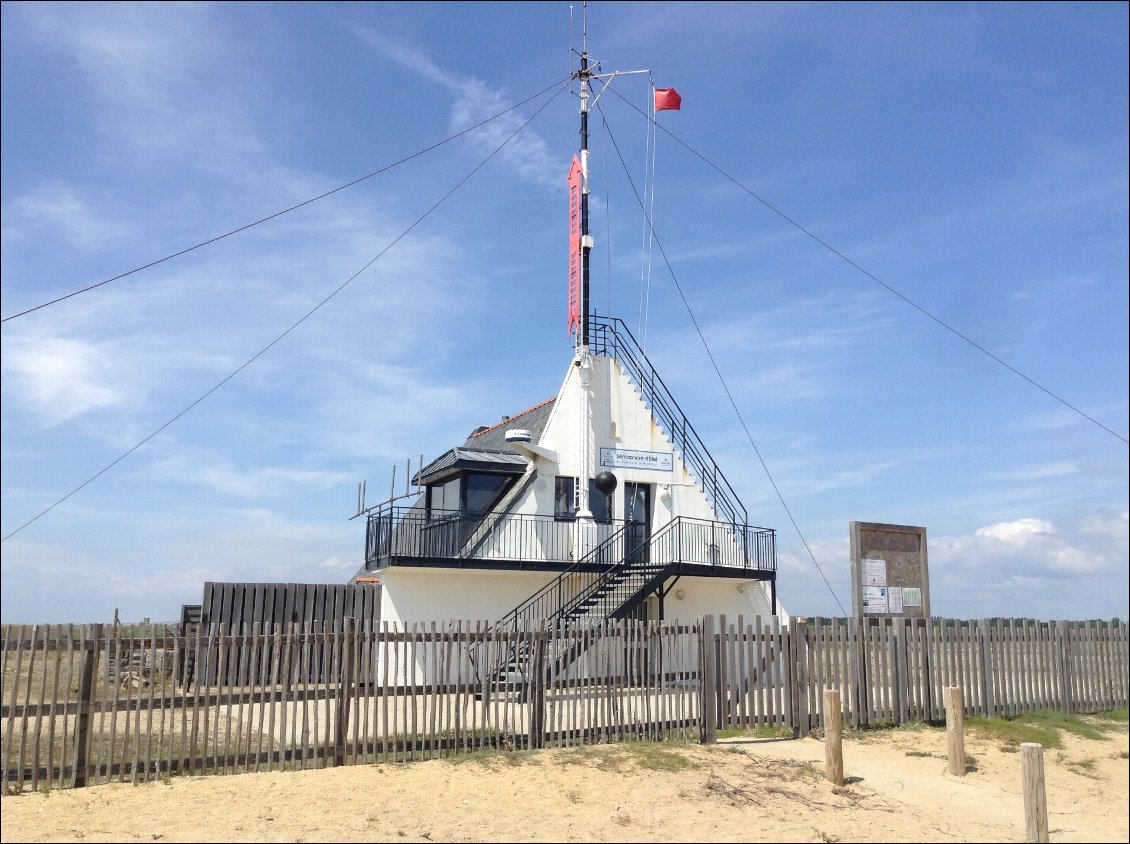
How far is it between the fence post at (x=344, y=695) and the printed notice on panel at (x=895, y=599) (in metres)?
9.84

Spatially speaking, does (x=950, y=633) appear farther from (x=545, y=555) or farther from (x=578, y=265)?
(x=578, y=265)

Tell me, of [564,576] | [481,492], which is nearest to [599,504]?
[564,576]

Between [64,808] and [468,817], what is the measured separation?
157 inches

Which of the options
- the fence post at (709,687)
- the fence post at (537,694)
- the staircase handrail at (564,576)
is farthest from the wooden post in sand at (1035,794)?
the staircase handrail at (564,576)

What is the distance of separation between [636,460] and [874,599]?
8994mm

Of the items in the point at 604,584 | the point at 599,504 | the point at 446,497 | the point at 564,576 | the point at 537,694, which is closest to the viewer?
the point at 537,694

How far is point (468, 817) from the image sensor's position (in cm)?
938

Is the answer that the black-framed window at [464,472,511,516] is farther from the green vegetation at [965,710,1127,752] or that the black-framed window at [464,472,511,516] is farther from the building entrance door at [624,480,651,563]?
the green vegetation at [965,710,1127,752]

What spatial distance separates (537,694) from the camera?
12633 millimetres

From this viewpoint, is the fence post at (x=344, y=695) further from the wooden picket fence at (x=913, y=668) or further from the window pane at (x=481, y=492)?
the window pane at (x=481, y=492)

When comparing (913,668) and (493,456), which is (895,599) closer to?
(913,668)

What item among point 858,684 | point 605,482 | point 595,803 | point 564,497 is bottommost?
point 595,803

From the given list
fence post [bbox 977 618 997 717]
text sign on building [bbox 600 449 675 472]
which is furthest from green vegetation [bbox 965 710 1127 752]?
text sign on building [bbox 600 449 675 472]

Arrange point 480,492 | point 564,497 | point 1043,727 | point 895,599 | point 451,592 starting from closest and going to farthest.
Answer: point 1043,727
point 895,599
point 451,592
point 480,492
point 564,497
